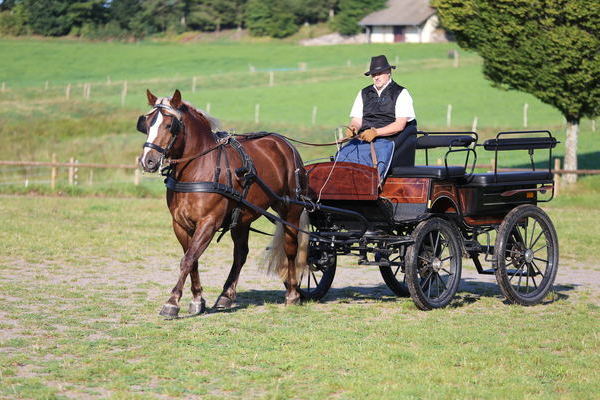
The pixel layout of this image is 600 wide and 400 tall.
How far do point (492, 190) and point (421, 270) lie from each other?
4.65 feet

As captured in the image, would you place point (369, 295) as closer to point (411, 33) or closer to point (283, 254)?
point (283, 254)

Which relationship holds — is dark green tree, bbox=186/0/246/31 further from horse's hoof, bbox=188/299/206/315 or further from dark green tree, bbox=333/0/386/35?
horse's hoof, bbox=188/299/206/315

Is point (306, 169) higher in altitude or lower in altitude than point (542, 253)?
higher

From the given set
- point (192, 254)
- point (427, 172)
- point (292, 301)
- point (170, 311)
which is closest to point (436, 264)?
point (427, 172)

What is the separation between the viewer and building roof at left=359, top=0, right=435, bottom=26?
85.6 m

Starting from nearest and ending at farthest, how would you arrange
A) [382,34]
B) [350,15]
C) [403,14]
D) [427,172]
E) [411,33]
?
[427,172], [403,14], [411,33], [382,34], [350,15]

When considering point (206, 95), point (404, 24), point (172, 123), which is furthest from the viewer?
point (404, 24)

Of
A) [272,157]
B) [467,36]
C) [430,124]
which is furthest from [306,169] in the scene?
[430,124]

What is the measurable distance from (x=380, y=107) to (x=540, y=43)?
692 inches

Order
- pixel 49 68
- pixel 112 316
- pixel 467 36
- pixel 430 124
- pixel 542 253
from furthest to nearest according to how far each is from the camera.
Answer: pixel 49 68, pixel 430 124, pixel 467 36, pixel 542 253, pixel 112 316

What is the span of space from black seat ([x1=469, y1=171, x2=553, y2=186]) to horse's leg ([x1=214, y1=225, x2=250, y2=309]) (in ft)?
8.82

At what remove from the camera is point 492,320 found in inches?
374

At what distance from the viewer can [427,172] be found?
9.88 metres

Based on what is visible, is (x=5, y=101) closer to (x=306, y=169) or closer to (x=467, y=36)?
(x=467, y=36)
